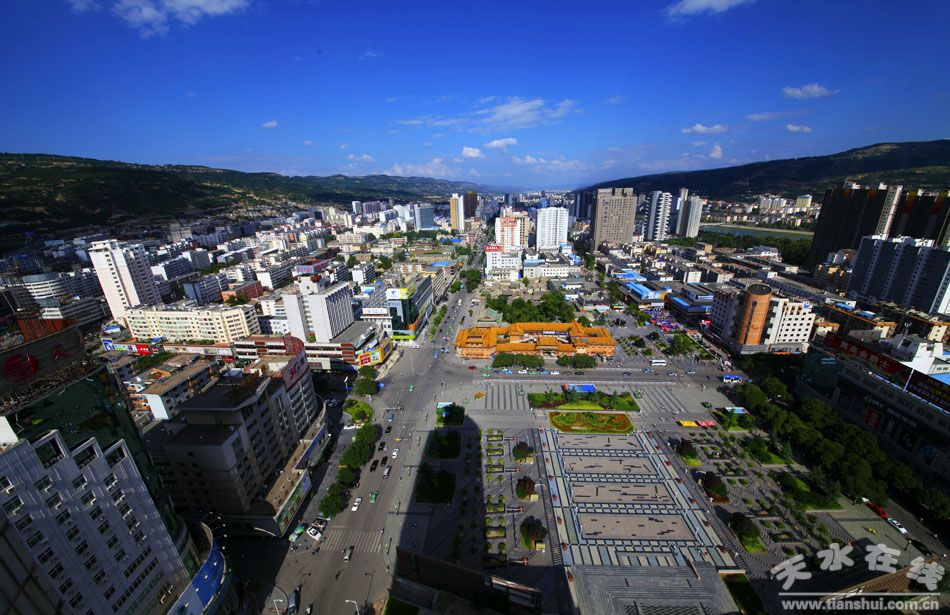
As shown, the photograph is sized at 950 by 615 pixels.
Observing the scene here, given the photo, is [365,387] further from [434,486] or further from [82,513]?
[82,513]

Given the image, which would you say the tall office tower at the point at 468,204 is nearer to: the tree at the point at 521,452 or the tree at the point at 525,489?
Answer: the tree at the point at 521,452

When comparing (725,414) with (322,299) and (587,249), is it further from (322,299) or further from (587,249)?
(587,249)

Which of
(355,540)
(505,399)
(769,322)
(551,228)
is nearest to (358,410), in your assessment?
(355,540)

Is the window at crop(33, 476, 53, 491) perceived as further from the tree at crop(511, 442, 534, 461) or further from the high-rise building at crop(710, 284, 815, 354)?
the high-rise building at crop(710, 284, 815, 354)

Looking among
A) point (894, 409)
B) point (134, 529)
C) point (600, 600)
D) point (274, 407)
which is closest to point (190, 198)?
point (274, 407)

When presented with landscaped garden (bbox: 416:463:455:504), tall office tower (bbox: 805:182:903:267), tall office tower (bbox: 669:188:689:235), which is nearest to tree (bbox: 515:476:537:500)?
landscaped garden (bbox: 416:463:455:504)
